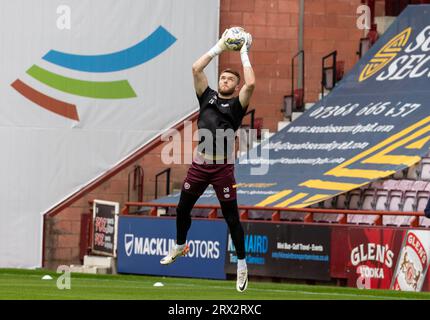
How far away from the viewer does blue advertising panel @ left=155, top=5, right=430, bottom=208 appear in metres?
24.6

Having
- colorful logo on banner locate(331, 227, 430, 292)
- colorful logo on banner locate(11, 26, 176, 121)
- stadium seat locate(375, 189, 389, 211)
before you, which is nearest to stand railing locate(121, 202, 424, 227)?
colorful logo on banner locate(331, 227, 430, 292)

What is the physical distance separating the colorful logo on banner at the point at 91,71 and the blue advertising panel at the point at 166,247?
14.7 feet

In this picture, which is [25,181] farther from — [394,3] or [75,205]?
[394,3]

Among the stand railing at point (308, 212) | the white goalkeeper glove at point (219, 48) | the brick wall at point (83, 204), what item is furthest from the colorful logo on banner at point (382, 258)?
the brick wall at point (83, 204)

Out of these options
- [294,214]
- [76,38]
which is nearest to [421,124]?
[294,214]

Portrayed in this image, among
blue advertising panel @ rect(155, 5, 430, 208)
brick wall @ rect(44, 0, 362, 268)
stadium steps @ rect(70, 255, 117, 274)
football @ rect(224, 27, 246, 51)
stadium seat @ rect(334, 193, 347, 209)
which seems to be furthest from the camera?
brick wall @ rect(44, 0, 362, 268)

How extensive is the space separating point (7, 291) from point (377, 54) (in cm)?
1543

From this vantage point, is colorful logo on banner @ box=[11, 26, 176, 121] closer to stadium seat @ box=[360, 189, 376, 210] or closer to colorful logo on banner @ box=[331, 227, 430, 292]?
stadium seat @ box=[360, 189, 376, 210]

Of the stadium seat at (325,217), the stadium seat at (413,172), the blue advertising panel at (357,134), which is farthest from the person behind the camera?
the stadium seat at (413,172)

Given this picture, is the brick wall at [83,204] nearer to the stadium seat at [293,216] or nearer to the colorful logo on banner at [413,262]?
the stadium seat at [293,216]

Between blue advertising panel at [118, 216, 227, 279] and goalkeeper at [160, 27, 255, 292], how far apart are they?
360 inches

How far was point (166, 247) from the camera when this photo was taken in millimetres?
25281

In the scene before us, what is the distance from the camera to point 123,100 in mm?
30547

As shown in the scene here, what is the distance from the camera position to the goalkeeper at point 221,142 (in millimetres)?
14758
